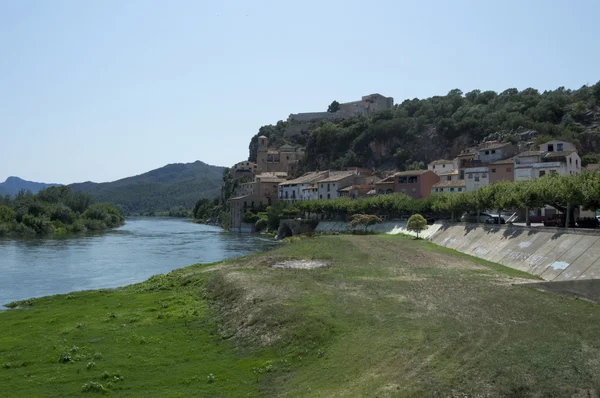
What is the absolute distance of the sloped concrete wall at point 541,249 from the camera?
2842 cm

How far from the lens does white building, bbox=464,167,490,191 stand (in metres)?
82.3

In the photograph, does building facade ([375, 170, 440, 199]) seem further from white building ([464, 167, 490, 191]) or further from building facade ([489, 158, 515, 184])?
building facade ([489, 158, 515, 184])

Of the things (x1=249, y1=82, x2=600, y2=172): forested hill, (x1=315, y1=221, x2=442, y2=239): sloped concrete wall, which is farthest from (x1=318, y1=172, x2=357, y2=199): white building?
(x1=249, y1=82, x2=600, y2=172): forested hill

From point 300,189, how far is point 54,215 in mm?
59581

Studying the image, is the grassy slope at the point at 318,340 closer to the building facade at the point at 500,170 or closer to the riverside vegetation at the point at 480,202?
the riverside vegetation at the point at 480,202

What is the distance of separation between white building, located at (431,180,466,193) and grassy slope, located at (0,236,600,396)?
5919 cm

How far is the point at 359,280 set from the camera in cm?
2922

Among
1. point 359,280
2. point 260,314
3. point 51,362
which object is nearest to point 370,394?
point 260,314

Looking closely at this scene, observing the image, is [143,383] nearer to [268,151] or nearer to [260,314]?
[260,314]

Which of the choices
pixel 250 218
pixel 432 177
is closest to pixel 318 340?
pixel 432 177

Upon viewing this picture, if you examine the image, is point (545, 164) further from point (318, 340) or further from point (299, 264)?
point (318, 340)

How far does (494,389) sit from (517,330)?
4.81 metres

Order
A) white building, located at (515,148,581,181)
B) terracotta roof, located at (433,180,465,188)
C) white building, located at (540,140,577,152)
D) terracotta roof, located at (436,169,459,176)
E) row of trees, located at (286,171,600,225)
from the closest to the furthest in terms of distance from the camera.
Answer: row of trees, located at (286,171,600,225)
white building, located at (515,148,581,181)
white building, located at (540,140,577,152)
terracotta roof, located at (433,180,465,188)
terracotta roof, located at (436,169,459,176)

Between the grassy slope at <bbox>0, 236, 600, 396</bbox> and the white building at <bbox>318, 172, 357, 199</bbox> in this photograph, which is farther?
the white building at <bbox>318, 172, 357, 199</bbox>
